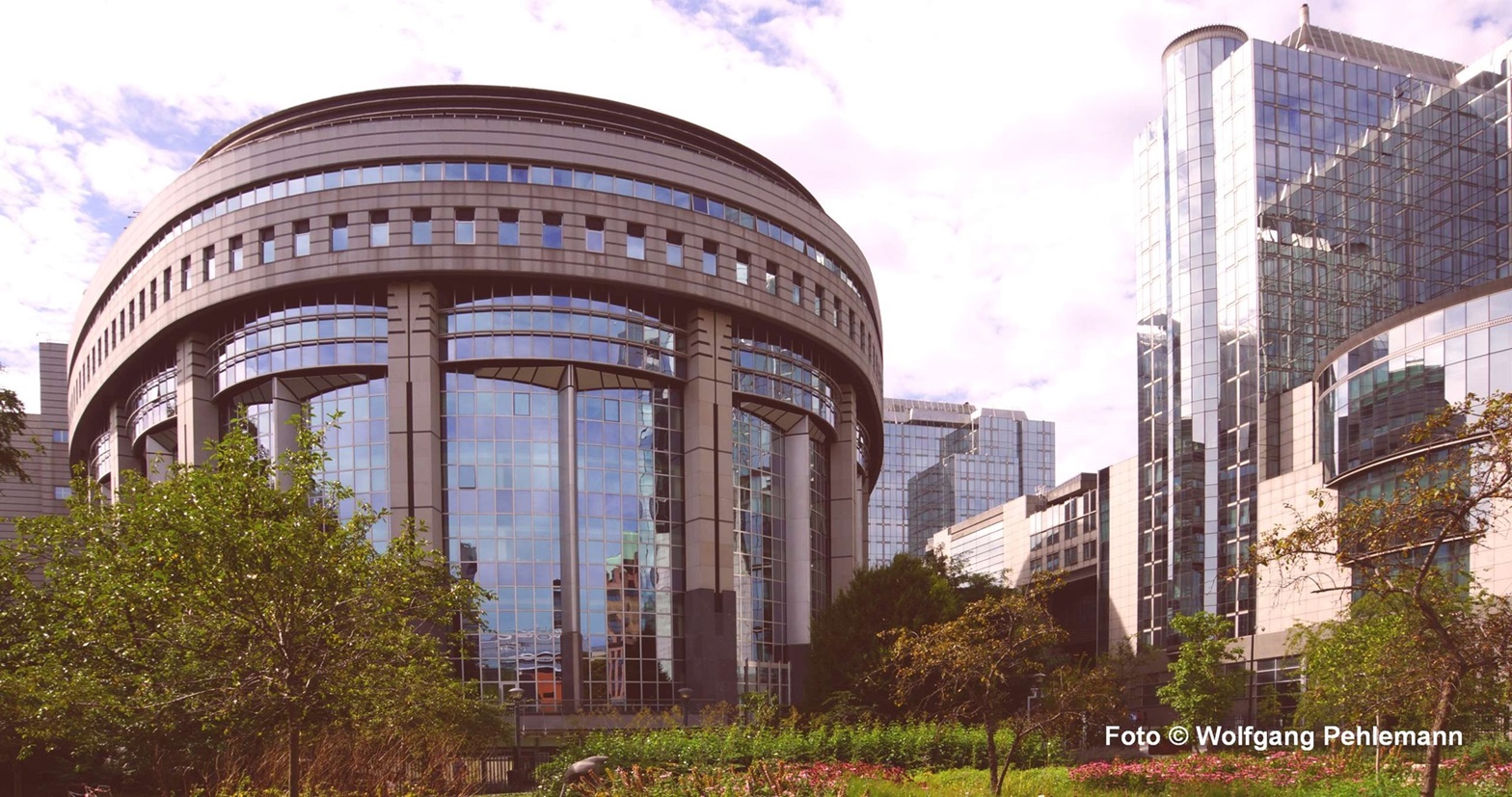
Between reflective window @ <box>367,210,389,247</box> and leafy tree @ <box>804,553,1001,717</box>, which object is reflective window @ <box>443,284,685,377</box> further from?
leafy tree @ <box>804,553,1001,717</box>

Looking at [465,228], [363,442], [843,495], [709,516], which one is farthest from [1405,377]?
[363,442]

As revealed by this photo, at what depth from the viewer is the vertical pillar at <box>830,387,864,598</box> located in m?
65.3

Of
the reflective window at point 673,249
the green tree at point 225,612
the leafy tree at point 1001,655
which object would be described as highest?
the reflective window at point 673,249

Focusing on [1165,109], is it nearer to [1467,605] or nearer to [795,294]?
[795,294]

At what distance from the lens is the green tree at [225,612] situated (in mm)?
16844

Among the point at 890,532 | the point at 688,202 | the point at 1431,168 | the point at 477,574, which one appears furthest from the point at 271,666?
the point at 890,532

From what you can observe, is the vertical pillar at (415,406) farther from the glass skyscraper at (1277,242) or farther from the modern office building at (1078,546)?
the glass skyscraper at (1277,242)

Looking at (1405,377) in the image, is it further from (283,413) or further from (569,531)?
(283,413)

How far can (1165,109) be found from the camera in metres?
81.8

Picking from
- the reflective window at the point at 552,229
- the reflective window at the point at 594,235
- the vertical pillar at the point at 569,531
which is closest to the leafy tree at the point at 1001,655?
the vertical pillar at the point at 569,531

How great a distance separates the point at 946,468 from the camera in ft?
579

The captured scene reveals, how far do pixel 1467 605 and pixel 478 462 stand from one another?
135ft

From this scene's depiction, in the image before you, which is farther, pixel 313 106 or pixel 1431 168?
pixel 1431 168

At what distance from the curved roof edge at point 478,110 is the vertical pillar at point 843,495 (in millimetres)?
17394
